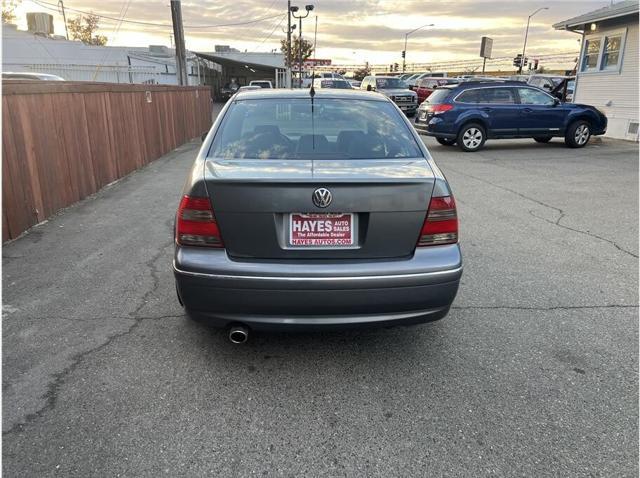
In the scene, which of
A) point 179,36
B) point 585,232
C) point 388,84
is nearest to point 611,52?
point 388,84

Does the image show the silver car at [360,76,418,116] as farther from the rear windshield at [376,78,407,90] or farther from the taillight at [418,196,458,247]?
the taillight at [418,196,458,247]

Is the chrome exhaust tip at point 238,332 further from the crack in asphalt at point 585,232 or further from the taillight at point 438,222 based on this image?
the crack in asphalt at point 585,232

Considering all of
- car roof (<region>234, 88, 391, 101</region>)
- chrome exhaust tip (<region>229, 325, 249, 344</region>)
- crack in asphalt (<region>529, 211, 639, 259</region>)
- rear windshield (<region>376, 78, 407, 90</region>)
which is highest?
rear windshield (<region>376, 78, 407, 90</region>)

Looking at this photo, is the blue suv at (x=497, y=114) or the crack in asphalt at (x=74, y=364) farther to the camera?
the blue suv at (x=497, y=114)

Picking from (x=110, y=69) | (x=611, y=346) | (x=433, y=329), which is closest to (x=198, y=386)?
(x=433, y=329)

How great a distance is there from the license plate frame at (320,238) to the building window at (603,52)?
622 inches

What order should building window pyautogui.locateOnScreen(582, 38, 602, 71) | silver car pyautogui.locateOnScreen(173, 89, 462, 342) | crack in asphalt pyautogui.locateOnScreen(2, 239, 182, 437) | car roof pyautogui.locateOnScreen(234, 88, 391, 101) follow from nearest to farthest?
1. crack in asphalt pyautogui.locateOnScreen(2, 239, 182, 437)
2. silver car pyautogui.locateOnScreen(173, 89, 462, 342)
3. car roof pyautogui.locateOnScreen(234, 88, 391, 101)
4. building window pyautogui.locateOnScreen(582, 38, 602, 71)

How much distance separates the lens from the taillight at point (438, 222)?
108 inches

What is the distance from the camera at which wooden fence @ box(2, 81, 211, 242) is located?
5137 mm

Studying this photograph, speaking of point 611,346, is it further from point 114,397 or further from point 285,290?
point 114,397

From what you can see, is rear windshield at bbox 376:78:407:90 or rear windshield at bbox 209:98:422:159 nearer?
rear windshield at bbox 209:98:422:159

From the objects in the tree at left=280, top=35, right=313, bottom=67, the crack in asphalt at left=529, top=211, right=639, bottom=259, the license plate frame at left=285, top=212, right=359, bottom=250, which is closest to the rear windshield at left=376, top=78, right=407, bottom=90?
the crack in asphalt at left=529, top=211, right=639, bottom=259

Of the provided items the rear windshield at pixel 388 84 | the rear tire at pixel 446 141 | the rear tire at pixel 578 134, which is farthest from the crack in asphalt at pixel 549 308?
the rear windshield at pixel 388 84

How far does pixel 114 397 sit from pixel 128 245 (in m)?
2.78
